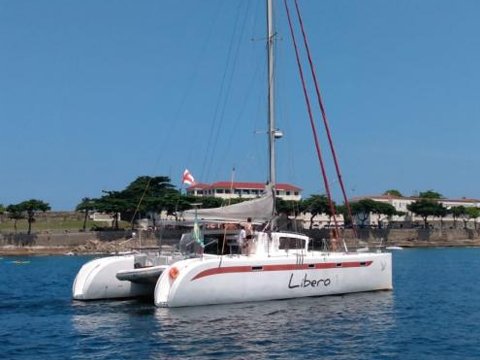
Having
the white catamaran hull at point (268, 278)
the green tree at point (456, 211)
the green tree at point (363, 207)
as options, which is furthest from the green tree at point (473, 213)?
the white catamaran hull at point (268, 278)

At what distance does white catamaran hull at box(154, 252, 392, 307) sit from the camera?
70.7ft

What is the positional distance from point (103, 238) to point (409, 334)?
224 feet

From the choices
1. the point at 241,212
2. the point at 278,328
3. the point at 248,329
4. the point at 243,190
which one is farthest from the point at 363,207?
the point at 248,329

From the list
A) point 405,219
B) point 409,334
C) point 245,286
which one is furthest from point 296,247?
point 405,219

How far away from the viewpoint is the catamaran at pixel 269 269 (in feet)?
71.1

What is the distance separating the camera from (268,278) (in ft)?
77.6

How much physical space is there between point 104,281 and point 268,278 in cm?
616

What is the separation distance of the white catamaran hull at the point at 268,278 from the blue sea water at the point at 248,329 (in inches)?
16.5

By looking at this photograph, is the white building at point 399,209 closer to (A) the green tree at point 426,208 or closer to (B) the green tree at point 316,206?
(A) the green tree at point 426,208

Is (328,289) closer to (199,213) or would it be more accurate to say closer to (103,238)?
(199,213)

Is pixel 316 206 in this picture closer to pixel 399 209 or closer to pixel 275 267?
pixel 399 209

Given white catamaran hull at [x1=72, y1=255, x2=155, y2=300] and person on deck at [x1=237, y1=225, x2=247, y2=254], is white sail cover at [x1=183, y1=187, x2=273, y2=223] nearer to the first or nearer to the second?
person on deck at [x1=237, y1=225, x2=247, y2=254]

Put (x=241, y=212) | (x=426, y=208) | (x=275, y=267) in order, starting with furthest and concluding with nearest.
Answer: (x=426, y=208)
(x=241, y=212)
(x=275, y=267)

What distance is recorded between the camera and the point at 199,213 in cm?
2491
